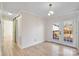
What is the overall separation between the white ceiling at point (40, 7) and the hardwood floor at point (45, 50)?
52 cm

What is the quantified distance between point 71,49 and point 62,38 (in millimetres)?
226

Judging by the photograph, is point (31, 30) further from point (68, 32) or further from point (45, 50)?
point (68, 32)

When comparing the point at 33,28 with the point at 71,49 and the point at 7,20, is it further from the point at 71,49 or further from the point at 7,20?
the point at 71,49

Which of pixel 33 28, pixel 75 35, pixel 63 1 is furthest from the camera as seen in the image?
pixel 33 28

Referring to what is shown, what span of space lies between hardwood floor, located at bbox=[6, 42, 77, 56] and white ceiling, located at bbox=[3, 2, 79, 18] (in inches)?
20.4

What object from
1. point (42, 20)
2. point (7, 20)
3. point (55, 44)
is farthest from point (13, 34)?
point (55, 44)

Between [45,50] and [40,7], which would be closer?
[40,7]

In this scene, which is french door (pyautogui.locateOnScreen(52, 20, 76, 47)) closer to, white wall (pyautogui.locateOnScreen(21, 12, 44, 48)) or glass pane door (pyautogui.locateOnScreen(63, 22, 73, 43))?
glass pane door (pyautogui.locateOnScreen(63, 22, 73, 43))

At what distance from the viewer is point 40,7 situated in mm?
1469

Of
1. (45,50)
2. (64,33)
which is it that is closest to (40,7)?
(64,33)

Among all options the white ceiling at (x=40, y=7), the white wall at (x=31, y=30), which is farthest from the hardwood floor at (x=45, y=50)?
the white ceiling at (x=40, y=7)

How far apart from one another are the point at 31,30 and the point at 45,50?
42 cm

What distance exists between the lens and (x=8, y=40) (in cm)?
142

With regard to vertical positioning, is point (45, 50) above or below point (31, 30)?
below
